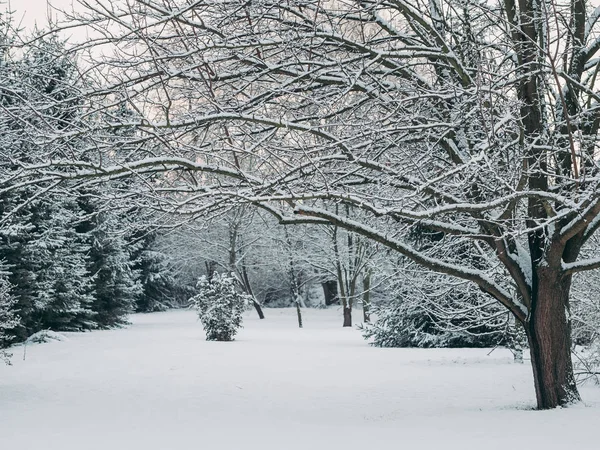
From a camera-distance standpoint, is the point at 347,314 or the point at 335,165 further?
the point at 347,314

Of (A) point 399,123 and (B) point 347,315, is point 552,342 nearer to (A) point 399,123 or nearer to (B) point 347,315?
(A) point 399,123

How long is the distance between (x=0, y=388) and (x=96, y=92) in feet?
18.6

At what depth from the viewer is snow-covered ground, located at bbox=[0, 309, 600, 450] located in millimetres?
6199

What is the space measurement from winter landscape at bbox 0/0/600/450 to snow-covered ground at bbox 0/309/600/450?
0.06m

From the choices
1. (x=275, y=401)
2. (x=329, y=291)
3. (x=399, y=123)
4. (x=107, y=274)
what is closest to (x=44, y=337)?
(x=107, y=274)

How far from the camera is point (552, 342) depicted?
7180mm

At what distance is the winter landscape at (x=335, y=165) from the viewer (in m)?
6.22

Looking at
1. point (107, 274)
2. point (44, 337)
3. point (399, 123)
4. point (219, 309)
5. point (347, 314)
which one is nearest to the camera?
point (399, 123)

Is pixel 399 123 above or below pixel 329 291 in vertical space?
above

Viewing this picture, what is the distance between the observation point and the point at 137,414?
7.99 m

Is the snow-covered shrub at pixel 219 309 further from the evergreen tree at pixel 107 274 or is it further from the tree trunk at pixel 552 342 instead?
the tree trunk at pixel 552 342

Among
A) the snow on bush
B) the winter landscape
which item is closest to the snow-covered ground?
the winter landscape

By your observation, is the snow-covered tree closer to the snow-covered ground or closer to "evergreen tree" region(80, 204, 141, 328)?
the snow-covered ground

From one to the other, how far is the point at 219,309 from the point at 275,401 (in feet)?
37.6
